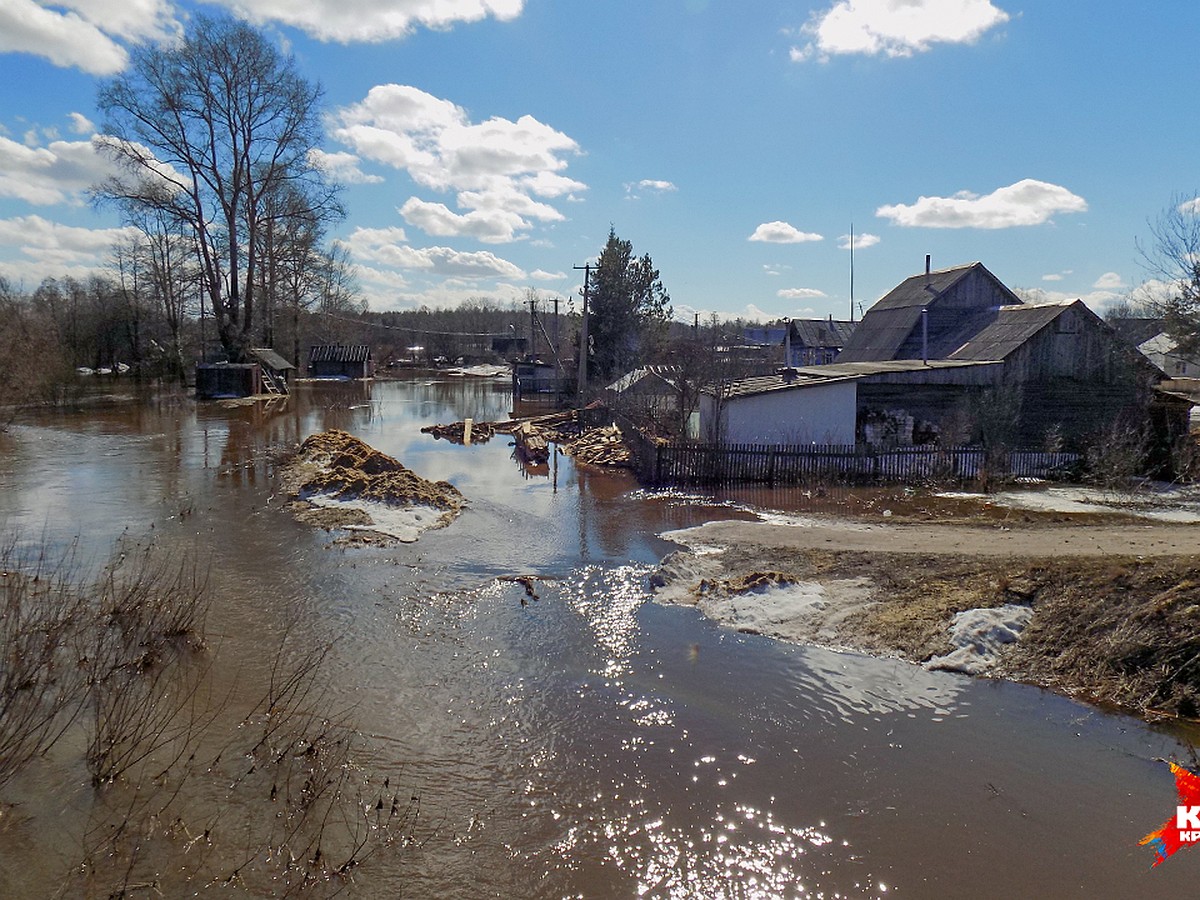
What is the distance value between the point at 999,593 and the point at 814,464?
993 cm

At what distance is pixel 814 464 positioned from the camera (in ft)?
65.3

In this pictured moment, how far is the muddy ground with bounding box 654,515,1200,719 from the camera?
8.47m

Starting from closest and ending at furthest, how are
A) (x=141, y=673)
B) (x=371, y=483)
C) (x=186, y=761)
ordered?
1. (x=186, y=761)
2. (x=141, y=673)
3. (x=371, y=483)

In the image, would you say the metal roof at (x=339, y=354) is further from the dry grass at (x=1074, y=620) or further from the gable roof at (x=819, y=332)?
the dry grass at (x=1074, y=620)

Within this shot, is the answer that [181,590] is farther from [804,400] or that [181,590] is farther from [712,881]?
[804,400]

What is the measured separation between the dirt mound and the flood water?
2787 millimetres

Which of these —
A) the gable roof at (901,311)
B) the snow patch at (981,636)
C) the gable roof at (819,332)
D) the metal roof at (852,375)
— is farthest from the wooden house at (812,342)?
the snow patch at (981,636)

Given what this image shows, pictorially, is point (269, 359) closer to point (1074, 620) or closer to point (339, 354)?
point (339, 354)

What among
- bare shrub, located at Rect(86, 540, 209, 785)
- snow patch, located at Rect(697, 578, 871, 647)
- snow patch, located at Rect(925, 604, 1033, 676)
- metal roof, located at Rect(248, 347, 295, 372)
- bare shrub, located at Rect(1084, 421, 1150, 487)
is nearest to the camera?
bare shrub, located at Rect(86, 540, 209, 785)

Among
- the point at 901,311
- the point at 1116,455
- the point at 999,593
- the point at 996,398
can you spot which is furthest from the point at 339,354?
the point at 999,593

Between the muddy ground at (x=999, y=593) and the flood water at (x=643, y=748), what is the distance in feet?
1.67

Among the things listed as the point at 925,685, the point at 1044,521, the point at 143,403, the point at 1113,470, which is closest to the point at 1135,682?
the point at 925,685

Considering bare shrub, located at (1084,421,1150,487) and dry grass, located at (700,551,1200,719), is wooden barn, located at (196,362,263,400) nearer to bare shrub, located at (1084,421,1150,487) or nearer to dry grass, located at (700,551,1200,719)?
bare shrub, located at (1084,421,1150,487)

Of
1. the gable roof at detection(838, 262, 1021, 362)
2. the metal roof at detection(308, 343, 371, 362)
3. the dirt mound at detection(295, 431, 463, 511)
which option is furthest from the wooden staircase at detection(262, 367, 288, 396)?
→ the gable roof at detection(838, 262, 1021, 362)
